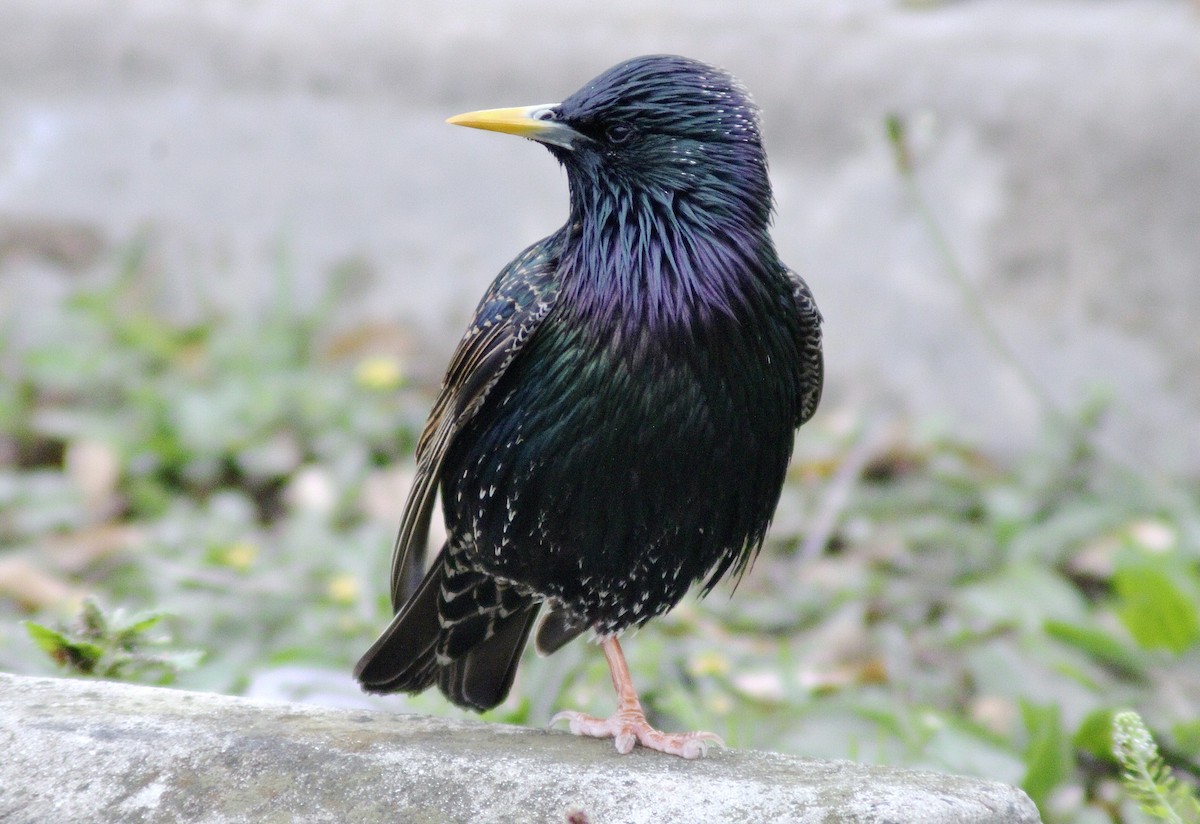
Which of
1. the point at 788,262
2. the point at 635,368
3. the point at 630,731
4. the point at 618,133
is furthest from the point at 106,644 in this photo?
the point at 788,262

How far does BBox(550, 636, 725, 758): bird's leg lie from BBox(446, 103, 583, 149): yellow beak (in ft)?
3.83

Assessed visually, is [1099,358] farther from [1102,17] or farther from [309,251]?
[309,251]

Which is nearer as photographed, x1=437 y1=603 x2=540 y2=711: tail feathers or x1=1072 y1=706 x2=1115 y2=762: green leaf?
x1=437 y1=603 x2=540 y2=711: tail feathers

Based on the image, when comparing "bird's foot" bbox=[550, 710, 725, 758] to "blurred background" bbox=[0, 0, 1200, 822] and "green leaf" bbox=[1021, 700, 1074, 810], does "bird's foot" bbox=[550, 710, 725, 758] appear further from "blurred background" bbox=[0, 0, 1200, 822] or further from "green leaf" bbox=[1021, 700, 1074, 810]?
"green leaf" bbox=[1021, 700, 1074, 810]

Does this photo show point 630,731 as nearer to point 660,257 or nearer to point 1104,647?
point 660,257

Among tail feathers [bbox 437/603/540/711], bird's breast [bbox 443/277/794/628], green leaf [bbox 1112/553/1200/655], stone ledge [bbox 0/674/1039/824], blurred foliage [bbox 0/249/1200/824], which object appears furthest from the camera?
green leaf [bbox 1112/553/1200/655]

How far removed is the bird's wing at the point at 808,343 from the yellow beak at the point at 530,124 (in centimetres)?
58

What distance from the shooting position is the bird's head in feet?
9.37

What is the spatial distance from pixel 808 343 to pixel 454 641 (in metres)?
1.11

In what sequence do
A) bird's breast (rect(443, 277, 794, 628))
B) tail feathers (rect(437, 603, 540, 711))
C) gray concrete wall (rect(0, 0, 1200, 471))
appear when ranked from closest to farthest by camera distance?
bird's breast (rect(443, 277, 794, 628))
tail feathers (rect(437, 603, 540, 711))
gray concrete wall (rect(0, 0, 1200, 471))

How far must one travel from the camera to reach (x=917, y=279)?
5.52 meters

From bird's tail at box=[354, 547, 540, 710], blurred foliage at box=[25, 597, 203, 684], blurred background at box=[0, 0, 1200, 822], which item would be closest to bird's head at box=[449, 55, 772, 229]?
bird's tail at box=[354, 547, 540, 710]

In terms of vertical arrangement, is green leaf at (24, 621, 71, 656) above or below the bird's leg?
→ above

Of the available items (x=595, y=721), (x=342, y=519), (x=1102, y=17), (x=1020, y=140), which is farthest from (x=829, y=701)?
(x=1102, y=17)
